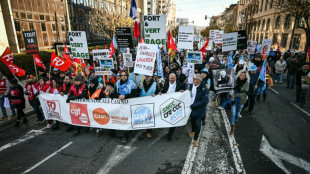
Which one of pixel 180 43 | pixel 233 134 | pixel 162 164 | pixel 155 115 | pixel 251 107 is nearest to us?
pixel 162 164

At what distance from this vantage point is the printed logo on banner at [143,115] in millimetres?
5059

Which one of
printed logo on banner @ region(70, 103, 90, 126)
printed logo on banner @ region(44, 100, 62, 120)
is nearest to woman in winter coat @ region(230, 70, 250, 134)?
printed logo on banner @ region(70, 103, 90, 126)

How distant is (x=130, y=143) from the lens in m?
5.11

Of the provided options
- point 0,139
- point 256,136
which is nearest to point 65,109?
point 0,139

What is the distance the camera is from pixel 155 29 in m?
6.69

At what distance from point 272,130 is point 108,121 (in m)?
5.32

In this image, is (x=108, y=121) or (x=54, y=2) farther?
(x=54, y=2)

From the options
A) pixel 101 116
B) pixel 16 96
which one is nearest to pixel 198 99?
pixel 101 116

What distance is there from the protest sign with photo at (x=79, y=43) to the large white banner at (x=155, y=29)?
2.71 meters

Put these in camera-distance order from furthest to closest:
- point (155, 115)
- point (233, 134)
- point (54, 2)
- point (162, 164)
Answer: point (54, 2) < point (233, 134) < point (155, 115) < point (162, 164)

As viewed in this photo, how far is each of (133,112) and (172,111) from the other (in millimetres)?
1152

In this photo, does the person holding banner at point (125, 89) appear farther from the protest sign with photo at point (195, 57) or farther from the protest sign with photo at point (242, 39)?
the protest sign with photo at point (242, 39)

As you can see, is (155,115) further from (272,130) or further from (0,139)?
(0,139)

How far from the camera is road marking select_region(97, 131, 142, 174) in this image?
4062 mm
